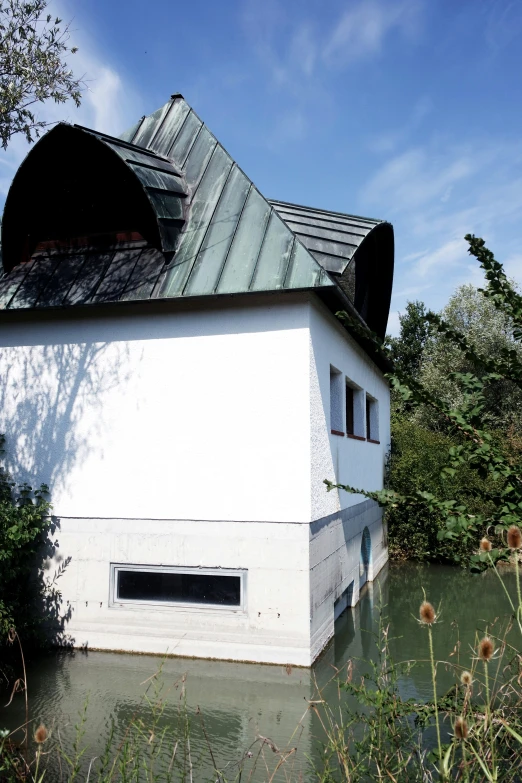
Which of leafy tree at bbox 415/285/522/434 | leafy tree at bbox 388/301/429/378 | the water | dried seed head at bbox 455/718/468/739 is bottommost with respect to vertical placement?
the water

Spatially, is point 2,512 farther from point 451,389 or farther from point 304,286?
point 451,389

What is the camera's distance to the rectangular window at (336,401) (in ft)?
28.6

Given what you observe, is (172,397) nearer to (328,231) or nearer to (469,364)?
(328,231)

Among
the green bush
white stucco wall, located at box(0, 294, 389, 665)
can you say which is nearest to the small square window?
white stucco wall, located at box(0, 294, 389, 665)

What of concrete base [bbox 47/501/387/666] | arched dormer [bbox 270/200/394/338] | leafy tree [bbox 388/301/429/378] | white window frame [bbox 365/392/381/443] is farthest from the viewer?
leafy tree [bbox 388/301/429/378]

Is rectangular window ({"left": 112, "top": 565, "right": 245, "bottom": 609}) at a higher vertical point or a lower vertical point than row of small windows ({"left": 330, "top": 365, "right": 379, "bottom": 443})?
lower

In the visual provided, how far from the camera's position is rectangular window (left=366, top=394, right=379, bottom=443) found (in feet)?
41.8

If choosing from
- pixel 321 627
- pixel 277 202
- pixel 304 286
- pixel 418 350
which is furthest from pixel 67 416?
pixel 418 350

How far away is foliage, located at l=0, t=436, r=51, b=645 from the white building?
184 mm

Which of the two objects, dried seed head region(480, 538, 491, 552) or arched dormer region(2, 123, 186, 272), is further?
arched dormer region(2, 123, 186, 272)

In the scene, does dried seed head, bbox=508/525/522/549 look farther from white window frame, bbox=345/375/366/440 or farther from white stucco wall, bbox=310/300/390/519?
white window frame, bbox=345/375/366/440

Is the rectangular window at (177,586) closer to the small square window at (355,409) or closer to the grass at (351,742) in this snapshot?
the grass at (351,742)

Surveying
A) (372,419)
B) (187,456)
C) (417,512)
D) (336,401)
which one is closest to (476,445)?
(187,456)

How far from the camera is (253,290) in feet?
22.6
